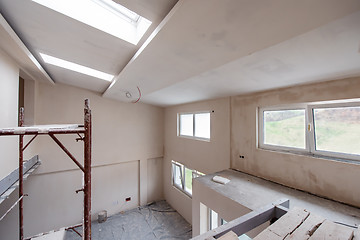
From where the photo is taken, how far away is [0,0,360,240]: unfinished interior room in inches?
36.0

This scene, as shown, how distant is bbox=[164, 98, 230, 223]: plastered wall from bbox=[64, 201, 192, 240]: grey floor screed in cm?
29

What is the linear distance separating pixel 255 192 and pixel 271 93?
4.35 ft

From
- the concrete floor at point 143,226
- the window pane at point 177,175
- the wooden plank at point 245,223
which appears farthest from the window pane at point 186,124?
the wooden plank at point 245,223

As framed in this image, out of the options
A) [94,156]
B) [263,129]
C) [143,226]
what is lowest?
[143,226]

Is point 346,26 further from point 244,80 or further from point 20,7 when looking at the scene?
point 20,7

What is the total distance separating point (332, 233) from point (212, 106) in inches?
99.8

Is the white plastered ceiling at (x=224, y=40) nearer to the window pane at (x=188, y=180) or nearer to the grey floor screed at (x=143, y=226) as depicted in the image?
the window pane at (x=188, y=180)

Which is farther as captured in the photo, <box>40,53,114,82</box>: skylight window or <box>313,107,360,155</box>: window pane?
<box>40,53,114,82</box>: skylight window

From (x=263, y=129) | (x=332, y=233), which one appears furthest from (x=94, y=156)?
(x=332, y=233)

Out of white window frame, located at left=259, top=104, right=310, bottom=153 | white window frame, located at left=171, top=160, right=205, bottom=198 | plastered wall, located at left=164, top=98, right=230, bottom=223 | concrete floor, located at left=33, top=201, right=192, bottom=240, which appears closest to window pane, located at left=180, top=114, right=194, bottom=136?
plastered wall, located at left=164, top=98, right=230, bottom=223

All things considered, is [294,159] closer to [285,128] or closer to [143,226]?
[285,128]

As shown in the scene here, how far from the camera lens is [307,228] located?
30.0 inches

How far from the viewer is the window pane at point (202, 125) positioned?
3373 millimetres

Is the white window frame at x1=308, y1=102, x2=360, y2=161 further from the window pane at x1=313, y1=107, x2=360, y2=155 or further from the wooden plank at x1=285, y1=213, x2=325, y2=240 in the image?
the wooden plank at x1=285, y1=213, x2=325, y2=240
